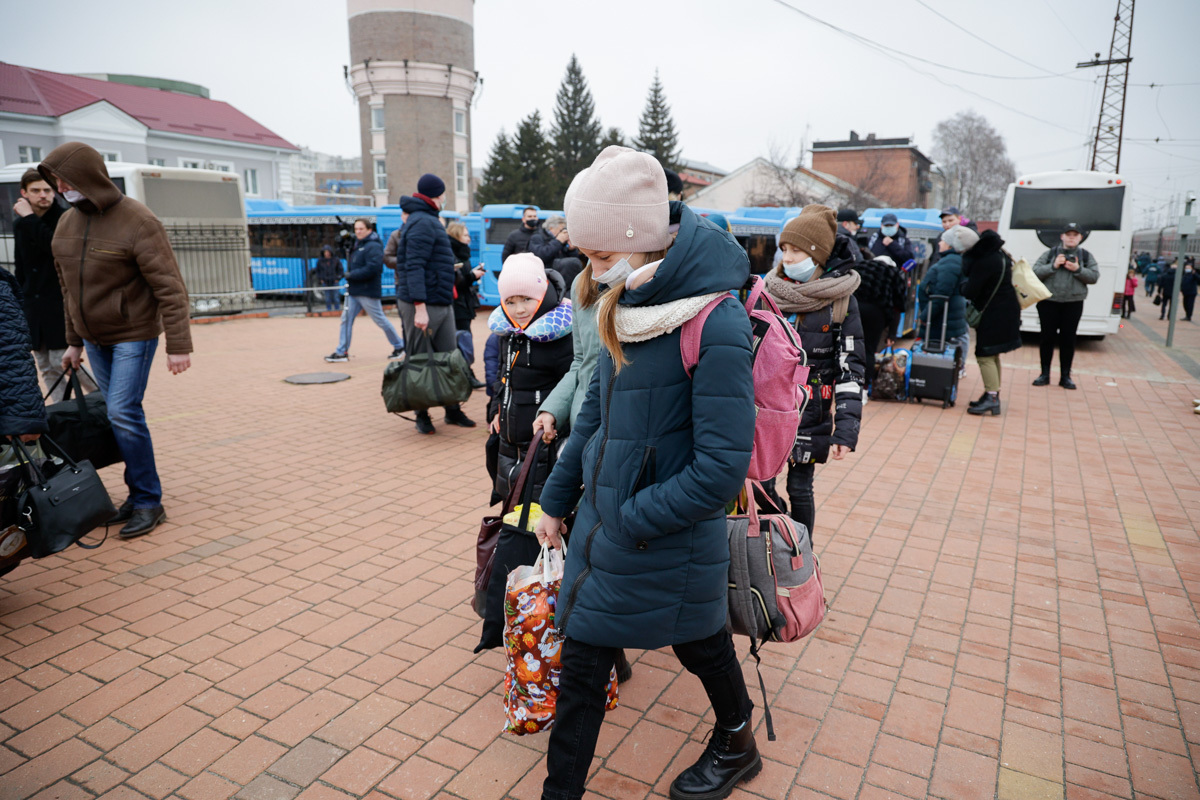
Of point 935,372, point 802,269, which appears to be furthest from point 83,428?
point 935,372

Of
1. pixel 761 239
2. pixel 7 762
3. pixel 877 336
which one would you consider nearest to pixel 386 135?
pixel 761 239

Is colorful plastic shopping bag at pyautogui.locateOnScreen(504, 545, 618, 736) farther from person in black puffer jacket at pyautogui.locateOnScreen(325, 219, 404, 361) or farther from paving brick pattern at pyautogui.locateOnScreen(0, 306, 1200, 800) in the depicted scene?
person in black puffer jacket at pyautogui.locateOnScreen(325, 219, 404, 361)

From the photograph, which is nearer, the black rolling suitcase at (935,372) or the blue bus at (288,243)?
the black rolling suitcase at (935,372)

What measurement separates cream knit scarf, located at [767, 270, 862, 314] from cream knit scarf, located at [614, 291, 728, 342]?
185 cm

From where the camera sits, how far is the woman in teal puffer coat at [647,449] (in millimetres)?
1912

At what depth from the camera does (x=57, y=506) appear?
11.2ft

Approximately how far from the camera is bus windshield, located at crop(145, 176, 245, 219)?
1565 cm

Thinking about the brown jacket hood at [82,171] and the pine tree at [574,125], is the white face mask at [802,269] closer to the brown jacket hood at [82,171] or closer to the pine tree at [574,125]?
the brown jacket hood at [82,171]

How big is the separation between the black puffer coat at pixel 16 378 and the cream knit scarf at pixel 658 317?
2875 millimetres

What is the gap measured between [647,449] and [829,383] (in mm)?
2039

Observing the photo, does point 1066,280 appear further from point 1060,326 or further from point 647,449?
point 647,449

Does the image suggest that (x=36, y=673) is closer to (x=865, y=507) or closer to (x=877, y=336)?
(x=865, y=507)

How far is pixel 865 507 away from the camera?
17.2 ft

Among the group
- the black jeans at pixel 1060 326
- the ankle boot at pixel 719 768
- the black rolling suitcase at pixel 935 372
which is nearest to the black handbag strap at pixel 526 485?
the ankle boot at pixel 719 768
